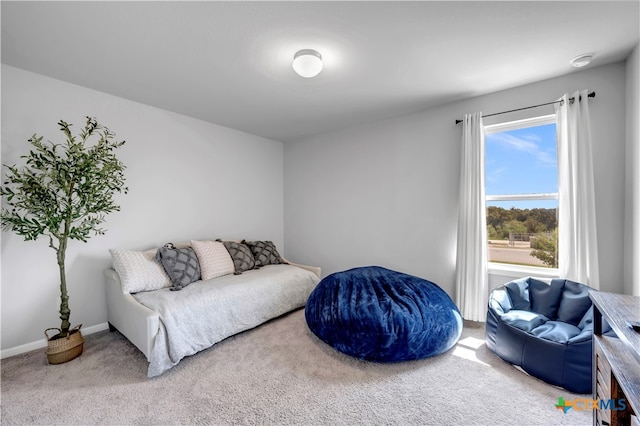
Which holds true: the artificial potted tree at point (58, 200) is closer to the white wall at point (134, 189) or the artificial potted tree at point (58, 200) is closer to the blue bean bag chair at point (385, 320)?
the white wall at point (134, 189)

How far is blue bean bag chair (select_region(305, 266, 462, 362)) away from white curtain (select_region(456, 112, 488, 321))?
0.46 meters

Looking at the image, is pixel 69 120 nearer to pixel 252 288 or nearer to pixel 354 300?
pixel 252 288

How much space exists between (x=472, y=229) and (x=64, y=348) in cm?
386

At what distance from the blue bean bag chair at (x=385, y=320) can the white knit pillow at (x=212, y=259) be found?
1121 mm

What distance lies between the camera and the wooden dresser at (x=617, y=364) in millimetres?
854

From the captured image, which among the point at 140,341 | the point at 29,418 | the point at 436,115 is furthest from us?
the point at 436,115


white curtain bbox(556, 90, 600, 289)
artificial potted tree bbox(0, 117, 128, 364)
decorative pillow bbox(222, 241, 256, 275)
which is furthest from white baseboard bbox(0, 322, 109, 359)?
white curtain bbox(556, 90, 600, 289)

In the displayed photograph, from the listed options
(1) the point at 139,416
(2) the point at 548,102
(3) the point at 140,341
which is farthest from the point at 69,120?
(2) the point at 548,102

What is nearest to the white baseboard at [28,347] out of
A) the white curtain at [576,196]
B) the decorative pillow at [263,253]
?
the decorative pillow at [263,253]

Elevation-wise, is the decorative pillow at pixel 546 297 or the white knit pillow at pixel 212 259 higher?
the white knit pillow at pixel 212 259

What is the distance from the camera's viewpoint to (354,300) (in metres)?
2.37

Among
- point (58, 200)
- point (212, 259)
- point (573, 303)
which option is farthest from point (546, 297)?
point (58, 200)

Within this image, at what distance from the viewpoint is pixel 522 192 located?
2713 millimetres

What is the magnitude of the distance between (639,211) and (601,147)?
0.65 metres
